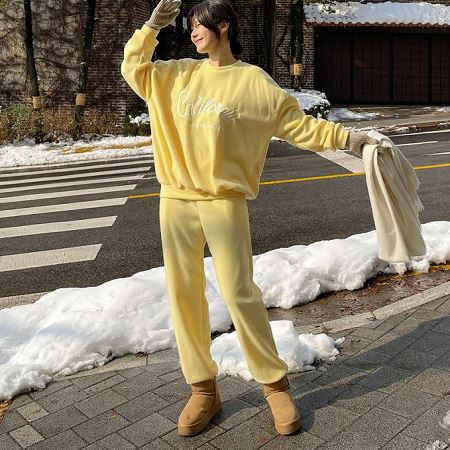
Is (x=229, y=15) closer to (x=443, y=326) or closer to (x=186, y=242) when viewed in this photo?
(x=186, y=242)

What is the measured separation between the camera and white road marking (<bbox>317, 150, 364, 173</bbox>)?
11194 mm

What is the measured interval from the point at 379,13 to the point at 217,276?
2432 centimetres

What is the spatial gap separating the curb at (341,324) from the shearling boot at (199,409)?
0.75 m

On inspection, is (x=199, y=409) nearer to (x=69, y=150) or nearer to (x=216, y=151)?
(x=216, y=151)

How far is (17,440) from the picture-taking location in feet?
9.61

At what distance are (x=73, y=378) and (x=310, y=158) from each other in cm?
997

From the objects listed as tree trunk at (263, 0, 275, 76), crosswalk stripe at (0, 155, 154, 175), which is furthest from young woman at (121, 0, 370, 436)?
tree trunk at (263, 0, 275, 76)

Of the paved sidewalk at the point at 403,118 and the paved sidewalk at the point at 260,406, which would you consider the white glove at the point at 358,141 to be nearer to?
the paved sidewalk at the point at 260,406

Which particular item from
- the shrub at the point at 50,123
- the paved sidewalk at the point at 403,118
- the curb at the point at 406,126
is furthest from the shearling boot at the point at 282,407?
the shrub at the point at 50,123

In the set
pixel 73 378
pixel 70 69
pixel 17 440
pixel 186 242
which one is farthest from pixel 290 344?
pixel 70 69

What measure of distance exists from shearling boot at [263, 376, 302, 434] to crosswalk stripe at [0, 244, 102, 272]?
3.83m

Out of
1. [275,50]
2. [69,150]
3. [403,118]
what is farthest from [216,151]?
[275,50]

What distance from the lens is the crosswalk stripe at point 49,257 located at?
627 centimetres

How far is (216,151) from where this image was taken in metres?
2.73
